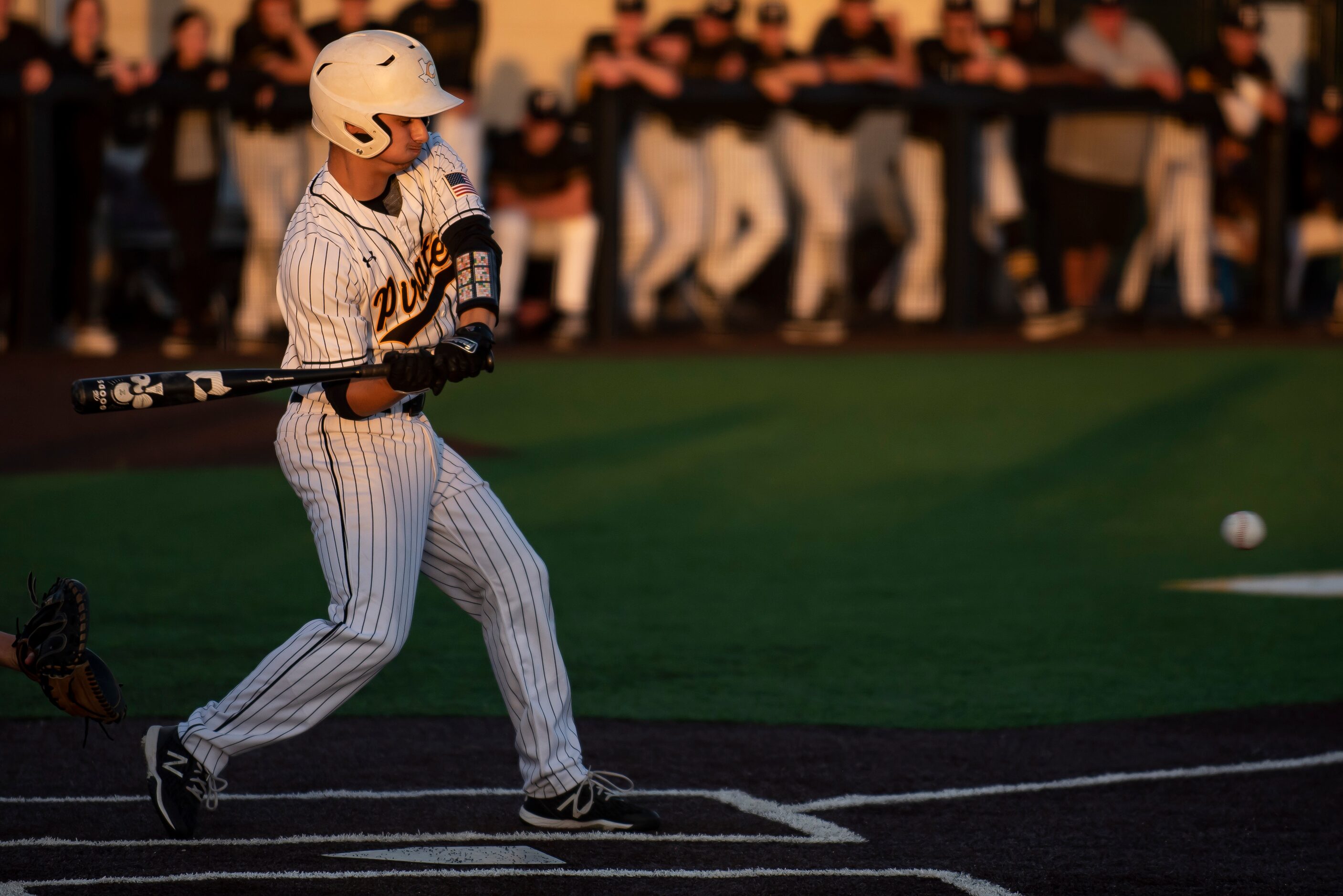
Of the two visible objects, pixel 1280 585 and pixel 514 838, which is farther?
pixel 1280 585

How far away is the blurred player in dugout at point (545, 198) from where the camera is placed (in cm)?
1323

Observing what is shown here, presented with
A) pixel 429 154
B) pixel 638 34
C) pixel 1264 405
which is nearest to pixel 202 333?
pixel 638 34

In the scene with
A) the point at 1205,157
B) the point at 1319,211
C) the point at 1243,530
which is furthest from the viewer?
the point at 1319,211

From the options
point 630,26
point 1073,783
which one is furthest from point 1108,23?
point 1073,783

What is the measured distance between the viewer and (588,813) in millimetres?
4504

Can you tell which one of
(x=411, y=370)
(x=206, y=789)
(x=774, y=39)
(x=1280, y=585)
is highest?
(x=774, y=39)

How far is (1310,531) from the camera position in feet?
28.5

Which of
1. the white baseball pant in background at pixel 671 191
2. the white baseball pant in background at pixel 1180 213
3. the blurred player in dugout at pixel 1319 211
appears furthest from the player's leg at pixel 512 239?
the blurred player in dugout at pixel 1319 211

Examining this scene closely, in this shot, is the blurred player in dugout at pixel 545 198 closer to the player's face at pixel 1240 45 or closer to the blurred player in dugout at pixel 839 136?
the blurred player in dugout at pixel 839 136

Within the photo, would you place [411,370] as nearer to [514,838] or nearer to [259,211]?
[514,838]

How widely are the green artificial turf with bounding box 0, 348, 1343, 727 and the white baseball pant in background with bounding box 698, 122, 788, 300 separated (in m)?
0.93

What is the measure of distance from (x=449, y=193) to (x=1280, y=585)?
4401mm

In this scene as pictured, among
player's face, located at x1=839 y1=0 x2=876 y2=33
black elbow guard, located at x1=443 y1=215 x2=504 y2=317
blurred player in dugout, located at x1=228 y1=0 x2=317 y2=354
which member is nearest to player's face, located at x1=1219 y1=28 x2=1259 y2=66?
player's face, located at x1=839 y1=0 x2=876 y2=33

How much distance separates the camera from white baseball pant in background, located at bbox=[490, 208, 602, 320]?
13250 millimetres
